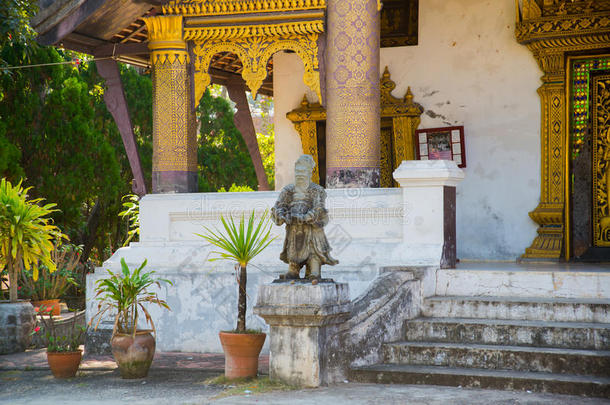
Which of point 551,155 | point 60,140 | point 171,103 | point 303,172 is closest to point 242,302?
point 303,172

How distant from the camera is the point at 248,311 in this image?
26.9 ft

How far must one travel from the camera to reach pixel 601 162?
10.2 meters

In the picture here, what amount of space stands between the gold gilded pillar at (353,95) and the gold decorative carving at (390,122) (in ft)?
7.27

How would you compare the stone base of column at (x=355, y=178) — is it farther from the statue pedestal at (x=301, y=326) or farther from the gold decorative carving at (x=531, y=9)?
the gold decorative carving at (x=531, y=9)

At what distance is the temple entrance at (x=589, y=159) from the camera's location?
10.2 meters

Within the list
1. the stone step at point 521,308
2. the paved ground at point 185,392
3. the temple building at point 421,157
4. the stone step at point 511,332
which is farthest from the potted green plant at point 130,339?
the stone step at point 521,308

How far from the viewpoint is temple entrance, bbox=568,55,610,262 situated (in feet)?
33.3

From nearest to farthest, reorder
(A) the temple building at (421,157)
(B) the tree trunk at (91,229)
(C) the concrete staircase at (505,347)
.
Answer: (C) the concrete staircase at (505,347) → (A) the temple building at (421,157) → (B) the tree trunk at (91,229)

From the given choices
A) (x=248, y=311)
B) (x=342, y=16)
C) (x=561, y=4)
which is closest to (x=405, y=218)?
(x=248, y=311)

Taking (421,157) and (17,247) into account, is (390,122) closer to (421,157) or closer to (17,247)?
(421,157)

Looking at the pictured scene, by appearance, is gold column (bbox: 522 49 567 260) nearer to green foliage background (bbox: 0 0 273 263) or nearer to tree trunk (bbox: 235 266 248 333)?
green foliage background (bbox: 0 0 273 263)

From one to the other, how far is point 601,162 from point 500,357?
15.6ft

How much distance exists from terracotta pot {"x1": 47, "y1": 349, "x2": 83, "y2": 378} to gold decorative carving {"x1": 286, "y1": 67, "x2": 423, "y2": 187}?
5.52m

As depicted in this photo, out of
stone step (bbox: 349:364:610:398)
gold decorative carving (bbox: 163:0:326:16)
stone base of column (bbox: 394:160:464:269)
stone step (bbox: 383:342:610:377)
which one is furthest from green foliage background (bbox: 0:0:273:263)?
stone step (bbox: 349:364:610:398)
